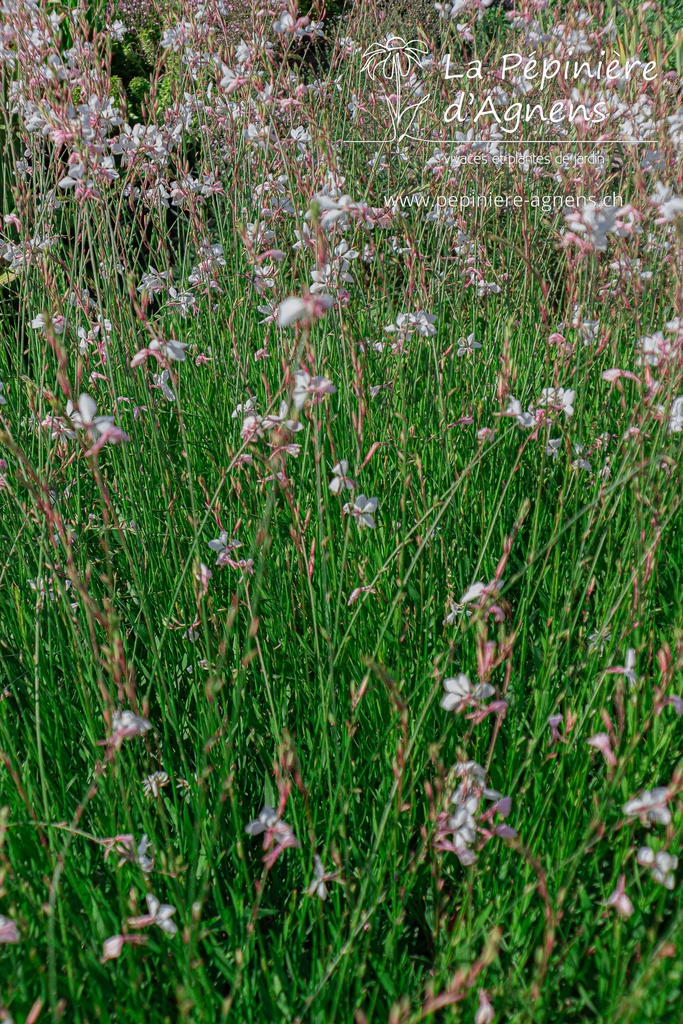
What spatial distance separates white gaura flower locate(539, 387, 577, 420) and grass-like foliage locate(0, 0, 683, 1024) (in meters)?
0.02

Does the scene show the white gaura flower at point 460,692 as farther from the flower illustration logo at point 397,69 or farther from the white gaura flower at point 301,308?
the flower illustration logo at point 397,69

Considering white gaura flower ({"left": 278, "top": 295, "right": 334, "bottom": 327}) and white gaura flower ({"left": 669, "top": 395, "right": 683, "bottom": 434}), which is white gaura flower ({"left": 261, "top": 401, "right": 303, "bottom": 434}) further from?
white gaura flower ({"left": 669, "top": 395, "right": 683, "bottom": 434})

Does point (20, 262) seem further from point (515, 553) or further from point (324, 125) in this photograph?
point (515, 553)

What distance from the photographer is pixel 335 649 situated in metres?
1.49

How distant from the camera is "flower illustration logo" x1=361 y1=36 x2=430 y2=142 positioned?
308cm

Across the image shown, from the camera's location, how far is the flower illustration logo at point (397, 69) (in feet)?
10.1

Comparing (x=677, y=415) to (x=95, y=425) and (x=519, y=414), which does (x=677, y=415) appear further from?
(x=95, y=425)

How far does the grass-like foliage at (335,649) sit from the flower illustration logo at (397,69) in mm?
458

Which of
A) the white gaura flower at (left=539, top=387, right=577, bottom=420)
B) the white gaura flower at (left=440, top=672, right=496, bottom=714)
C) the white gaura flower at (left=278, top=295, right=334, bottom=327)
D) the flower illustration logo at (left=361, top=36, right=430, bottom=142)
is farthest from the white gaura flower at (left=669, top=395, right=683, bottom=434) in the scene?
the flower illustration logo at (left=361, top=36, right=430, bottom=142)

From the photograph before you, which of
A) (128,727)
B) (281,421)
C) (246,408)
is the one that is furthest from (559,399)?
(128,727)

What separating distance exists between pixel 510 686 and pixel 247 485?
0.96m

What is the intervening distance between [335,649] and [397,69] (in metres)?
2.67

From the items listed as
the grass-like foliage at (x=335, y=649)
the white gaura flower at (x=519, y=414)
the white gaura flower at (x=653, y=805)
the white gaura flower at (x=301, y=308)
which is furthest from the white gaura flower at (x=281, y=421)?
Answer: the white gaura flower at (x=653, y=805)

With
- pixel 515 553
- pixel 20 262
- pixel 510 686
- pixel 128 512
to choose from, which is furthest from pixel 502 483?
pixel 20 262
